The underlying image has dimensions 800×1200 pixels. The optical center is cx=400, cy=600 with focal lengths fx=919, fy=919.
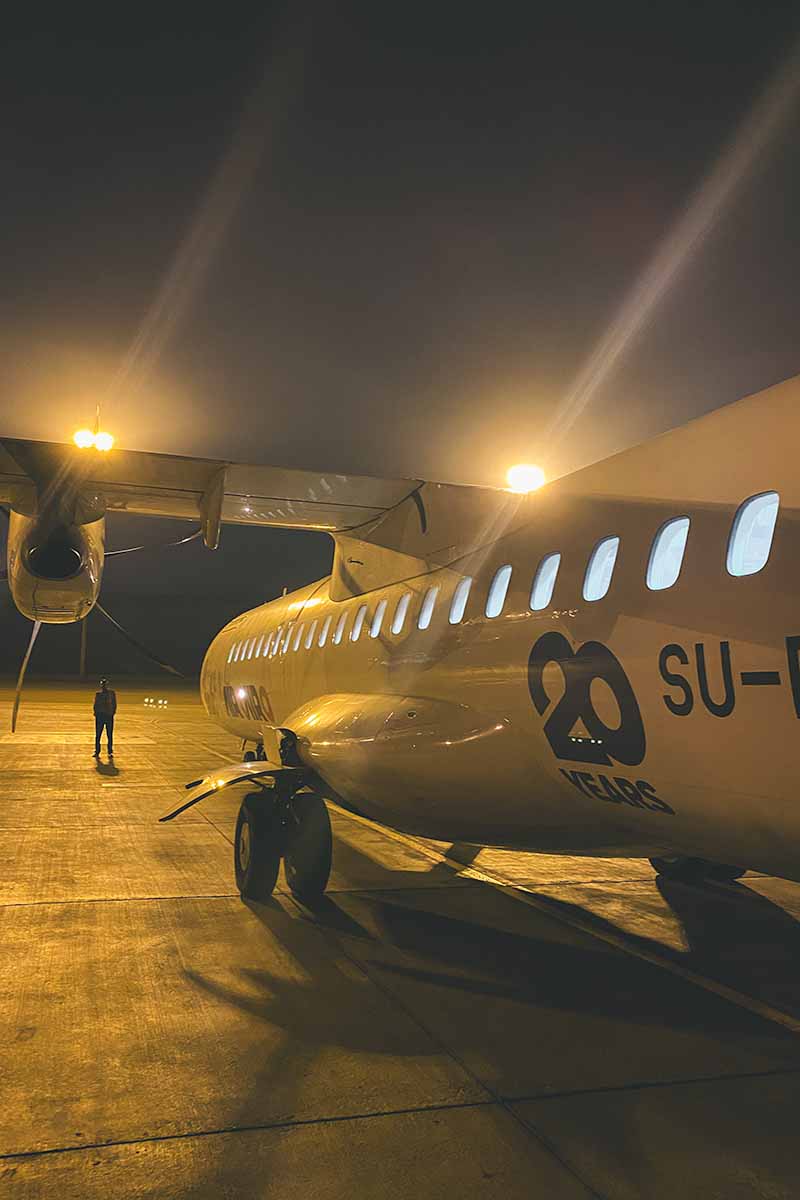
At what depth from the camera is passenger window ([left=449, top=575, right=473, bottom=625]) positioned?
23.7 ft

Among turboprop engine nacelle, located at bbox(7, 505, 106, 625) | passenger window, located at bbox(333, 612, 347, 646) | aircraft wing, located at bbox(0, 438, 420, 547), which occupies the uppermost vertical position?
aircraft wing, located at bbox(0, 438, 420, 547)

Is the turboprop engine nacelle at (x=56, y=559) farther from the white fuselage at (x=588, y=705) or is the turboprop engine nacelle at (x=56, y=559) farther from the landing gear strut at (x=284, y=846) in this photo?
the landing gear strut at (x=284, y=846)

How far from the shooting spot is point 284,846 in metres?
7.91

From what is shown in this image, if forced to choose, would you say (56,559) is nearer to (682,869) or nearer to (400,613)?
(400,613)

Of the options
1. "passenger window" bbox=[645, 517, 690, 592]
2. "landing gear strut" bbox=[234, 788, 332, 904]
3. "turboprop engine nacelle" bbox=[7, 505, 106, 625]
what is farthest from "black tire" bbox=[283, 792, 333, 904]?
"passenger window" bbox=[645, 517, 690, 592]

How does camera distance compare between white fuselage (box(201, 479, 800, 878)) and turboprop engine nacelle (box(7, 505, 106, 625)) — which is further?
turboprop engine nacelle (box(7, 505, 106, 625))

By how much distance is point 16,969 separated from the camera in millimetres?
5820

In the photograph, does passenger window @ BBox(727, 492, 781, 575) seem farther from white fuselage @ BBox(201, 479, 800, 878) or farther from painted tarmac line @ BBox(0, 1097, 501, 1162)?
painted tarmac line @ BBox(0, 1097, 501, 1162)

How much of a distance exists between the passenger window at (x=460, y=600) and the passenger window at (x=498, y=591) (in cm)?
40

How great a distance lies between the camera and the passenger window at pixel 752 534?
14.0ft

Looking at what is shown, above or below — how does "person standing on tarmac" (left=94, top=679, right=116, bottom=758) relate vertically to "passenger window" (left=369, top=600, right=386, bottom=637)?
below

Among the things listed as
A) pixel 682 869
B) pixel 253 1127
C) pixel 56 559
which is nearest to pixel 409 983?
pixel 253 1127

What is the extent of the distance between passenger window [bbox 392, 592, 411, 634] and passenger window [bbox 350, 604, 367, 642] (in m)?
0.94

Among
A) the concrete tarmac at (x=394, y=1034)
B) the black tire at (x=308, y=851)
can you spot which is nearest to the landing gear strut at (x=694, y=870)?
the concrete tarmac at (x=394, y=1034)
